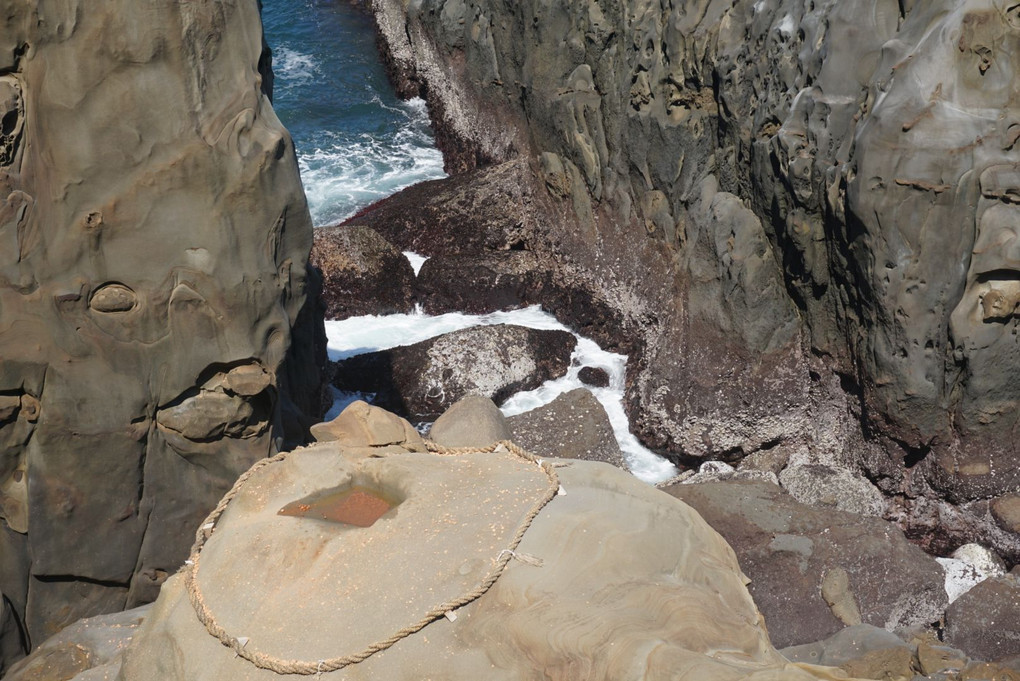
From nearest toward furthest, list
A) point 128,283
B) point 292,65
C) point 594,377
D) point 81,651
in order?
point 81,651, point 128,283, point 594,377, point 292,65

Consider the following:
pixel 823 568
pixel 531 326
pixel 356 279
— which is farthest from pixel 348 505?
pixel 356 279

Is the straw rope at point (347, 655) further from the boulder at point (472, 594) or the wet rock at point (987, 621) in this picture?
the wet rock at point (987, 621)

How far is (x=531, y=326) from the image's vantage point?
43.7 ft

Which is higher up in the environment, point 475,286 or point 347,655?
point 347,655

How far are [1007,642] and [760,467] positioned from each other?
10.7ft

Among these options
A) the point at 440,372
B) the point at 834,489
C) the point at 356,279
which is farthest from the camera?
the point at 356,279

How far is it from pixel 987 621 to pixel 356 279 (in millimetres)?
9079

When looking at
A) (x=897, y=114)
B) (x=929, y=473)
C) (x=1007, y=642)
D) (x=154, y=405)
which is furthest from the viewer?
(x=929, y=473)

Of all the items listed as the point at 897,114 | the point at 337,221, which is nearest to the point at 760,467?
the point at 897,114

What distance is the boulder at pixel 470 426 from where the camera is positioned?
7.97 meters

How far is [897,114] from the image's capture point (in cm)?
857

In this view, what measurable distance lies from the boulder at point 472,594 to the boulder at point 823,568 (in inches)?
92.8

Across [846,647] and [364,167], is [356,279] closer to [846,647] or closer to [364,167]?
[364,167]

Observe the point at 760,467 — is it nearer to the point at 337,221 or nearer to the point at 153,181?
the point at 153,181
